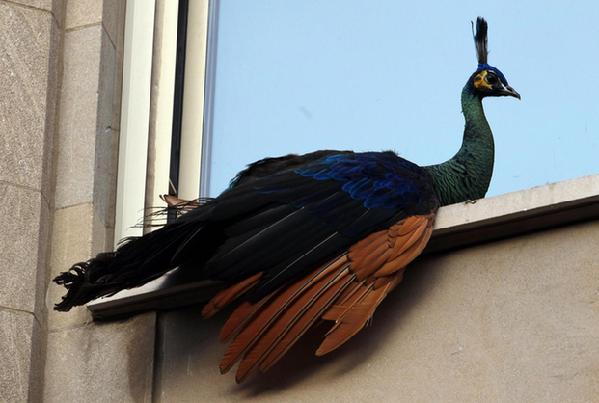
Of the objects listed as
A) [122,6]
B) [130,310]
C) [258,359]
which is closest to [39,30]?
[122,6]

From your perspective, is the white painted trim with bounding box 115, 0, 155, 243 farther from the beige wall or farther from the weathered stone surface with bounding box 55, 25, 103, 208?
the weathered stone surface with bounding box 55, 25, 103, 208

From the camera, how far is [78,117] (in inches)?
357

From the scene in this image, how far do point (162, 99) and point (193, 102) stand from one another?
31 cm

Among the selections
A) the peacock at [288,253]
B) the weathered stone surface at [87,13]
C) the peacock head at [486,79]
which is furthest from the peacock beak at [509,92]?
the weathered stone surface at [87,13]

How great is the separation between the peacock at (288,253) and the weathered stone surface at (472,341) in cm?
17

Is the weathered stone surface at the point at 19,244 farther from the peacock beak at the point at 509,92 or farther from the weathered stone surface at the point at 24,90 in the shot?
the peacock beak at the point at 509,92

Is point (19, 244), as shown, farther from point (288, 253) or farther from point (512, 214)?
point (512, 214)

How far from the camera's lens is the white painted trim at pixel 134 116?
915 cm

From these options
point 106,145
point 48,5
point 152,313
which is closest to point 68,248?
point 152,313

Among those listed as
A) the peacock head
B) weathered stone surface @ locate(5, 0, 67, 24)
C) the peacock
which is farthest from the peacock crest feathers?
weathered stone surface @ locate(5, 0, 67, 24)

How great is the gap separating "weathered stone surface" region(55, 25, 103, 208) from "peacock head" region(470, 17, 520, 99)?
1633mm

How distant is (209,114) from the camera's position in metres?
9.98

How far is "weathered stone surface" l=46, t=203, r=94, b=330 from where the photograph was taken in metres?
8.71

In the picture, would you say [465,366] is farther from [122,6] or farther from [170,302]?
[122,6]
